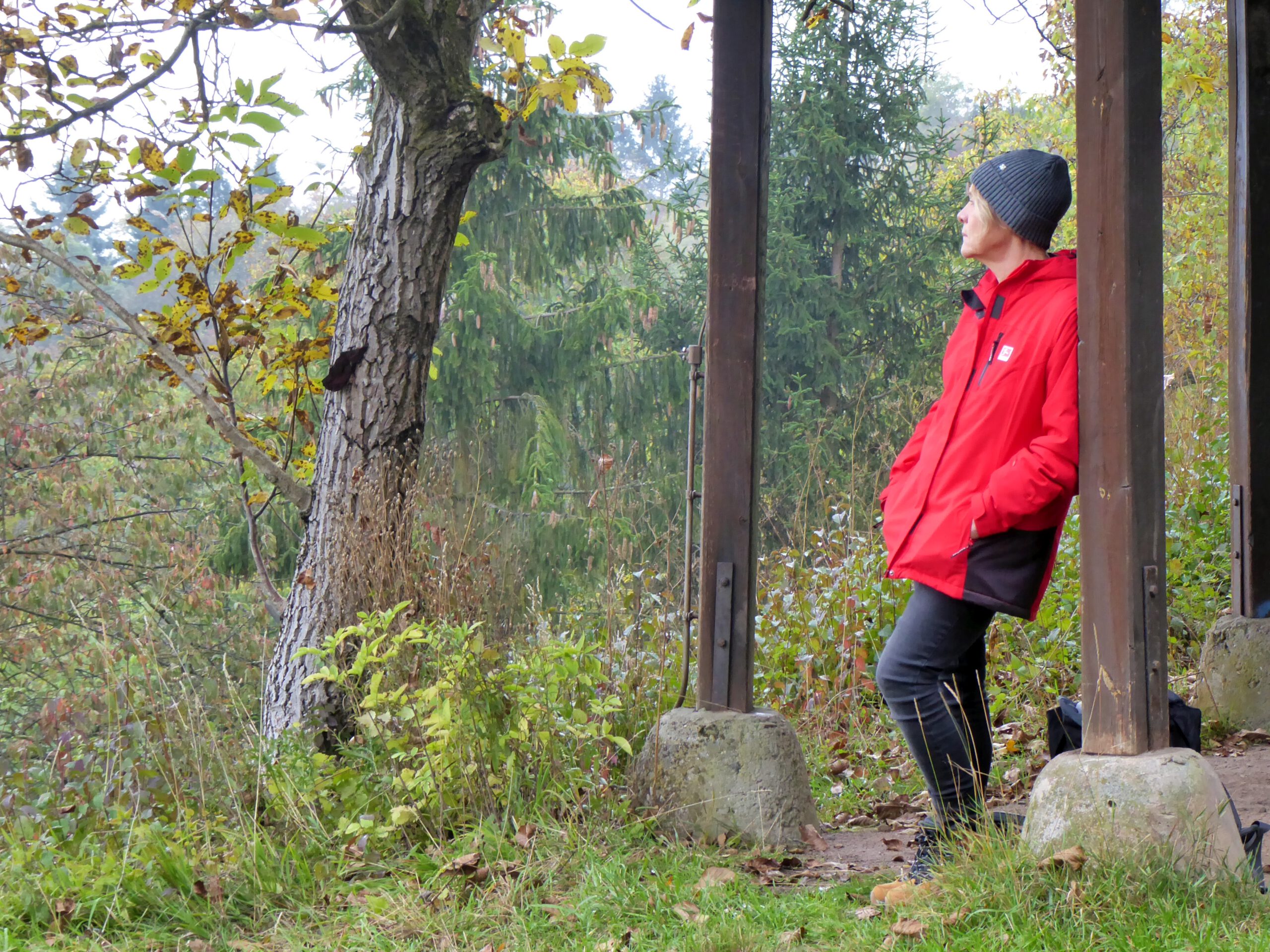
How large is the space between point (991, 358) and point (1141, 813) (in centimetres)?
111

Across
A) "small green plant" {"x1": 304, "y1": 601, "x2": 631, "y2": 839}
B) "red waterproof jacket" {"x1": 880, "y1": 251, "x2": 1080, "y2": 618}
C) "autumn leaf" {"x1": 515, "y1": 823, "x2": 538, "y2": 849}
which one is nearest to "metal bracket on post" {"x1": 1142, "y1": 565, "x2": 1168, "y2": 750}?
"red waterproof jacket" {"x1": 880, "y1": 251, "x2": 1080, "y2": 618}

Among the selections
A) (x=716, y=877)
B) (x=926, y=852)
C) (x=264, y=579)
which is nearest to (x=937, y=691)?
(x=926, y=852)

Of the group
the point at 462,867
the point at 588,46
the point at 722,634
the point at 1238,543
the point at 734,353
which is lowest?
the point at 462,867

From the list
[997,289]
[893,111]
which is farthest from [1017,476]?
[893,111]

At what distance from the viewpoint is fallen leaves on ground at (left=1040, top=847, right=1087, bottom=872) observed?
2.38m

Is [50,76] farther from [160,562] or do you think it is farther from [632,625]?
[160,562]

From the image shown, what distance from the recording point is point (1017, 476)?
2506mm

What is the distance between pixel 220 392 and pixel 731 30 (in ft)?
9.24

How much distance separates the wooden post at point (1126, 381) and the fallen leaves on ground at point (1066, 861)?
0.30 meters

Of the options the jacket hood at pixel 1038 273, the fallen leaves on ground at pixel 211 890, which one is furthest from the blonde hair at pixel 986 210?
the fallen leaves on ground at pixel 211 890

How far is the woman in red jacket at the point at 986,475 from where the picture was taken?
257cm

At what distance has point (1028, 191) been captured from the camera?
104 inches

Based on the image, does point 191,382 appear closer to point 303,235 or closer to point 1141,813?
point 303,235

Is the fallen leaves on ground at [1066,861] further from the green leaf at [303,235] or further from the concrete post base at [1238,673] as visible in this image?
the green leaf at [303,235]
